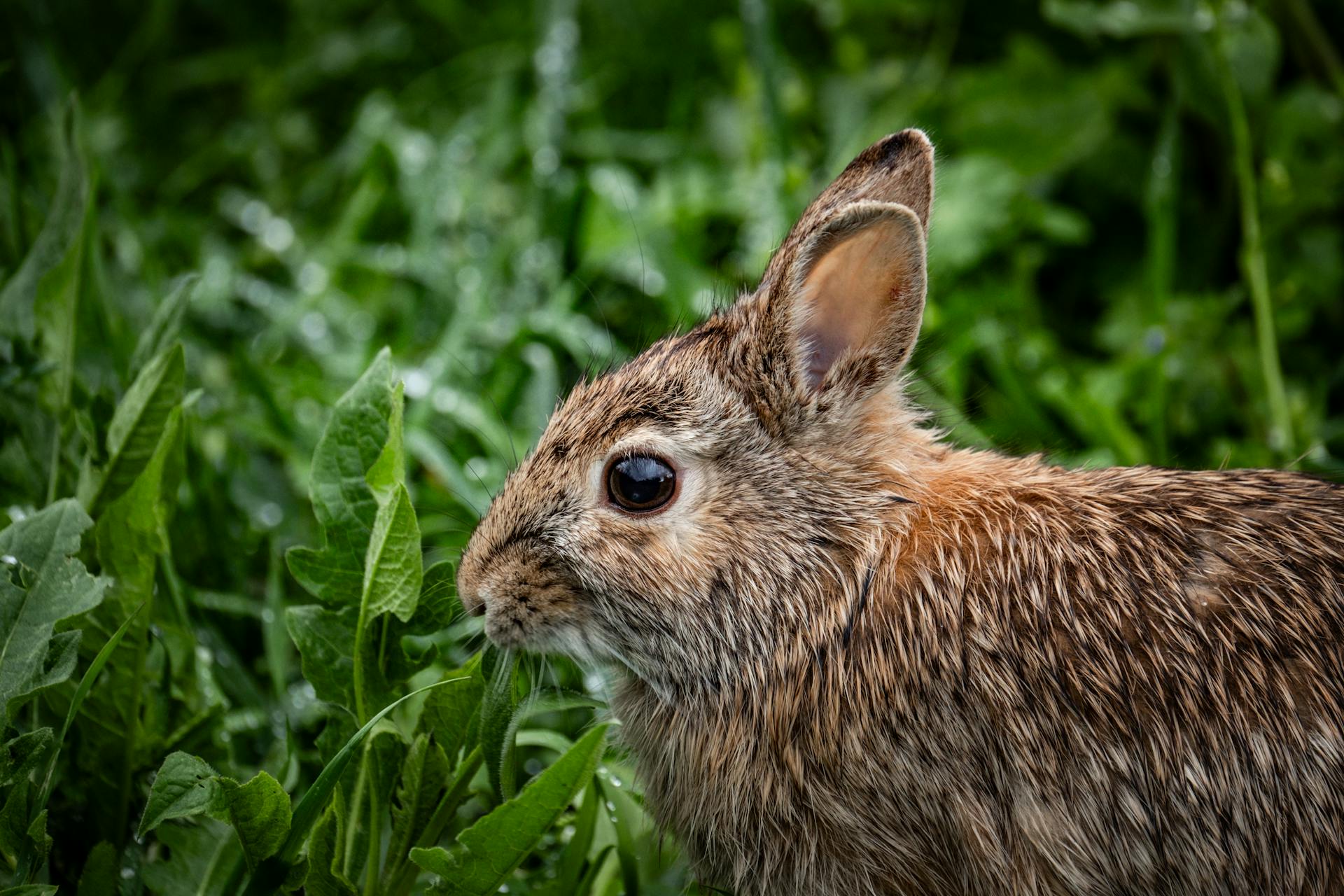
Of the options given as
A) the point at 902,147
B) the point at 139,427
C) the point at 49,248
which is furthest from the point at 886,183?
the point at 49,248

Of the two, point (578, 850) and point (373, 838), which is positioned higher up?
point (373, 838)

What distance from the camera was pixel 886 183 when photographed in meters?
2.70

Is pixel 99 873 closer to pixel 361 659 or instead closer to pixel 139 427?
pixel 361 659

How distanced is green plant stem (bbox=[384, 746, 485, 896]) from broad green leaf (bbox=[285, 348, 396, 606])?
0.42m

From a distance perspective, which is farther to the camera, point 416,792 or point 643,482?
point 643,482

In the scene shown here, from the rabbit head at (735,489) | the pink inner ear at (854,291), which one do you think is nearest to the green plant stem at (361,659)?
the rabbit head at (735,489)

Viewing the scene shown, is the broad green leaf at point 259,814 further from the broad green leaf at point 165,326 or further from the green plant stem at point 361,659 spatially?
the broad green leaf at point 165,326

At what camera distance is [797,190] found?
456 cm

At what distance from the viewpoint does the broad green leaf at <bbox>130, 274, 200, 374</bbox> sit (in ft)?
9.69

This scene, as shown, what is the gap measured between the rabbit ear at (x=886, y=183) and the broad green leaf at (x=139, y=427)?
1.29 meters

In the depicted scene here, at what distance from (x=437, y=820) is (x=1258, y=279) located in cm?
298

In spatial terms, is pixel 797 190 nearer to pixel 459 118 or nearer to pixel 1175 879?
pixel 459 118

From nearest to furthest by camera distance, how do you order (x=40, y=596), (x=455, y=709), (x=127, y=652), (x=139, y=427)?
(x=40, y=596) < (x=455, y=709) < (x=127, y=652) < (x=139, y=427)

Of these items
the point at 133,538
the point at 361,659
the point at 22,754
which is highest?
the point at 133,538
